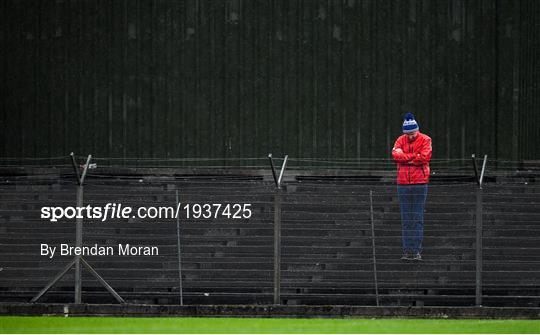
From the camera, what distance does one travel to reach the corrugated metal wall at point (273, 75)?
90.2 ft

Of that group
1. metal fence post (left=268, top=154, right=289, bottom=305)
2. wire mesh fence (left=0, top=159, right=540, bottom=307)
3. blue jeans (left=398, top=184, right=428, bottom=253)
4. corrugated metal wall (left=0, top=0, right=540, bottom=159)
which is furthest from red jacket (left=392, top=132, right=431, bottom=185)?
corrugated metal wall (left=0, top=0, right=540, bottom=159)

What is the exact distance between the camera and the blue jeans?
646 inches

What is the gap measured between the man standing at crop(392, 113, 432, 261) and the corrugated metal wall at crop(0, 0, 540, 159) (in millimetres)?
10063

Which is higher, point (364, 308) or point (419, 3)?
point (419, 3)

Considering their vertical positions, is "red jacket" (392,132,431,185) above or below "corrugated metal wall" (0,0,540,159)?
below

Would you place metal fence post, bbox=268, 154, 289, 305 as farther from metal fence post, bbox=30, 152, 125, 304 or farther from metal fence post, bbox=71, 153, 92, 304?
metal fence post, bbox=71, 153, 92, 304

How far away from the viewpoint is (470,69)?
2772 centimetres

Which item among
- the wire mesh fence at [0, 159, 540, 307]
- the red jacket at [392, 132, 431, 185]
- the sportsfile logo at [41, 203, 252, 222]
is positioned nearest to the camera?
the wire mesh fence at [0, 159, 540, 307]

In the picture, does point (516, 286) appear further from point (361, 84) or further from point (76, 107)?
point (76, 107)

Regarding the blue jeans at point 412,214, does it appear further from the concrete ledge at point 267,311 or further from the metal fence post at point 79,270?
the metal fence post at point 79,270

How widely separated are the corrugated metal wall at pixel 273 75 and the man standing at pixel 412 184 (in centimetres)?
1006

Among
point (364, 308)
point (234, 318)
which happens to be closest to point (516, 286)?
point (364, 308)

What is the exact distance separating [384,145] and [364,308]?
42.0 ft

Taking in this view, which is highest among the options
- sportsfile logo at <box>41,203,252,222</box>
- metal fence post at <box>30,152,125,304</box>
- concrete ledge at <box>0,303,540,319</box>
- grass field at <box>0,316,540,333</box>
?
sportsfile logo at <box>41,203,252,222</box>
